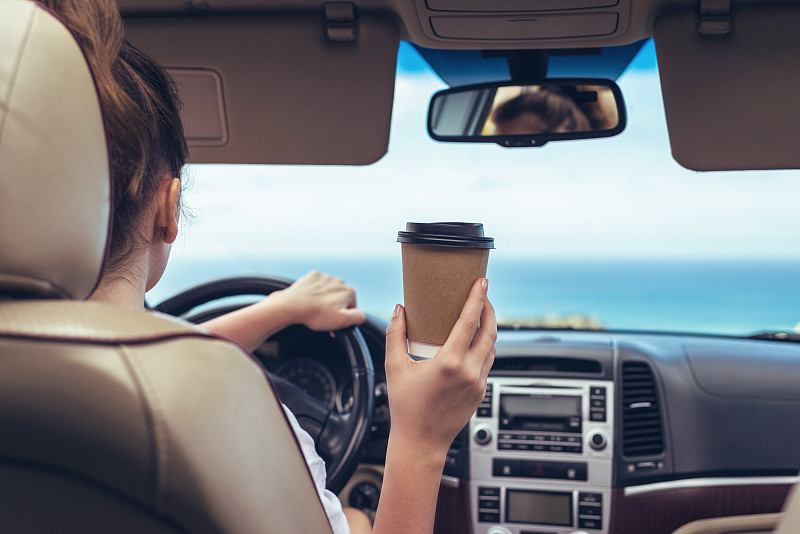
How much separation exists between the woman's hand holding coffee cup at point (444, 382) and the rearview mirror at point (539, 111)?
4.08ft

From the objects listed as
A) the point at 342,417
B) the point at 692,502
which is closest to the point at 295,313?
the point at 342,417

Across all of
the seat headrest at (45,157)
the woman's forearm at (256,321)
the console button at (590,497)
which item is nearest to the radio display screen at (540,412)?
the console button at (590,497)

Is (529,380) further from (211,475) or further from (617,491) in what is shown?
(211,475)

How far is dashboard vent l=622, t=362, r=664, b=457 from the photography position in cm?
228

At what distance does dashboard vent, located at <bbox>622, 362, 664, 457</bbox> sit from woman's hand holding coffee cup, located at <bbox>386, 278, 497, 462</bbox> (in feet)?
4.49

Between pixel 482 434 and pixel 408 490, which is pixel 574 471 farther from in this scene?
pixel 408 490

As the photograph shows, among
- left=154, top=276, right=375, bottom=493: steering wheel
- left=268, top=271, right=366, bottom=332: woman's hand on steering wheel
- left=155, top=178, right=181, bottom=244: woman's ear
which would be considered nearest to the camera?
left=155, top=178, right=181, bottom=244: woman's ear

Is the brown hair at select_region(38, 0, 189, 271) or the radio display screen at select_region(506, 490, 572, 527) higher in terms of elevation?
the brown hair at select_region(38, 0, 189, 271)

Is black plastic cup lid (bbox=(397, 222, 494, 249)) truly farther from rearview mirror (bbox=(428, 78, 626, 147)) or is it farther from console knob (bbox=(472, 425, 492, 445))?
console knob (bbox=(472, 425, 492, 445))

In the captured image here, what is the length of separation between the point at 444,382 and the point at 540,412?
136 centimetres

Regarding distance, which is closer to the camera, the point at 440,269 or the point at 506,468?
the point at 440,269

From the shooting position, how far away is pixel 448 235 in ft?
3.64

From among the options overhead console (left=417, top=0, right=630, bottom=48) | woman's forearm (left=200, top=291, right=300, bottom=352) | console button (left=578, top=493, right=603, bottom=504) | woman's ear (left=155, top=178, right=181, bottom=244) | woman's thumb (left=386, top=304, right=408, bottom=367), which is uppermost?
overhead console (left=417, top=0, right=630, bottom=48)

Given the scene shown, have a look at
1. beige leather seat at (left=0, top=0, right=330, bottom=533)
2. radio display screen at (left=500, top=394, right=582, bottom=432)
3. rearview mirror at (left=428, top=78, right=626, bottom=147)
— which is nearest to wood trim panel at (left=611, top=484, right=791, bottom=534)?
radio display screen at (left=500, top=394, right=582, bottom=432)
